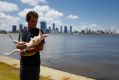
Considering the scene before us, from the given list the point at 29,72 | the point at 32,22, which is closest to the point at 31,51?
the point at 29,72

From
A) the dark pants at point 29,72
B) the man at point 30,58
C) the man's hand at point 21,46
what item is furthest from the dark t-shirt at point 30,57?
the man's hand at point 21,46

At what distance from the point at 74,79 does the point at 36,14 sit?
10467 millimetres

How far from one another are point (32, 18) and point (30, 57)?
873mm

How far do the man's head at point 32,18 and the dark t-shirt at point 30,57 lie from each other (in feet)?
0.41

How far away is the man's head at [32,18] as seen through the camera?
538cm

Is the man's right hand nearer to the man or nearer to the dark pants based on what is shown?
the man

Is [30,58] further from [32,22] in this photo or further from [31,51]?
[32,22]

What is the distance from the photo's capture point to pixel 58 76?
15.9m

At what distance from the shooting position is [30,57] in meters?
5.27

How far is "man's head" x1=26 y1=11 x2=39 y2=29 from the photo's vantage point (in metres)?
5.38

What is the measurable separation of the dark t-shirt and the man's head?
124mm

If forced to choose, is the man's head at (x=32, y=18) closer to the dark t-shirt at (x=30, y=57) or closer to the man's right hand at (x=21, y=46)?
the dark t-shirt at (x=30, y=57)

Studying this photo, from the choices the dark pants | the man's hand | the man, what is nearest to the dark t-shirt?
the man

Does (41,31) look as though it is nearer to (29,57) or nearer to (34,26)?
(34,26)
